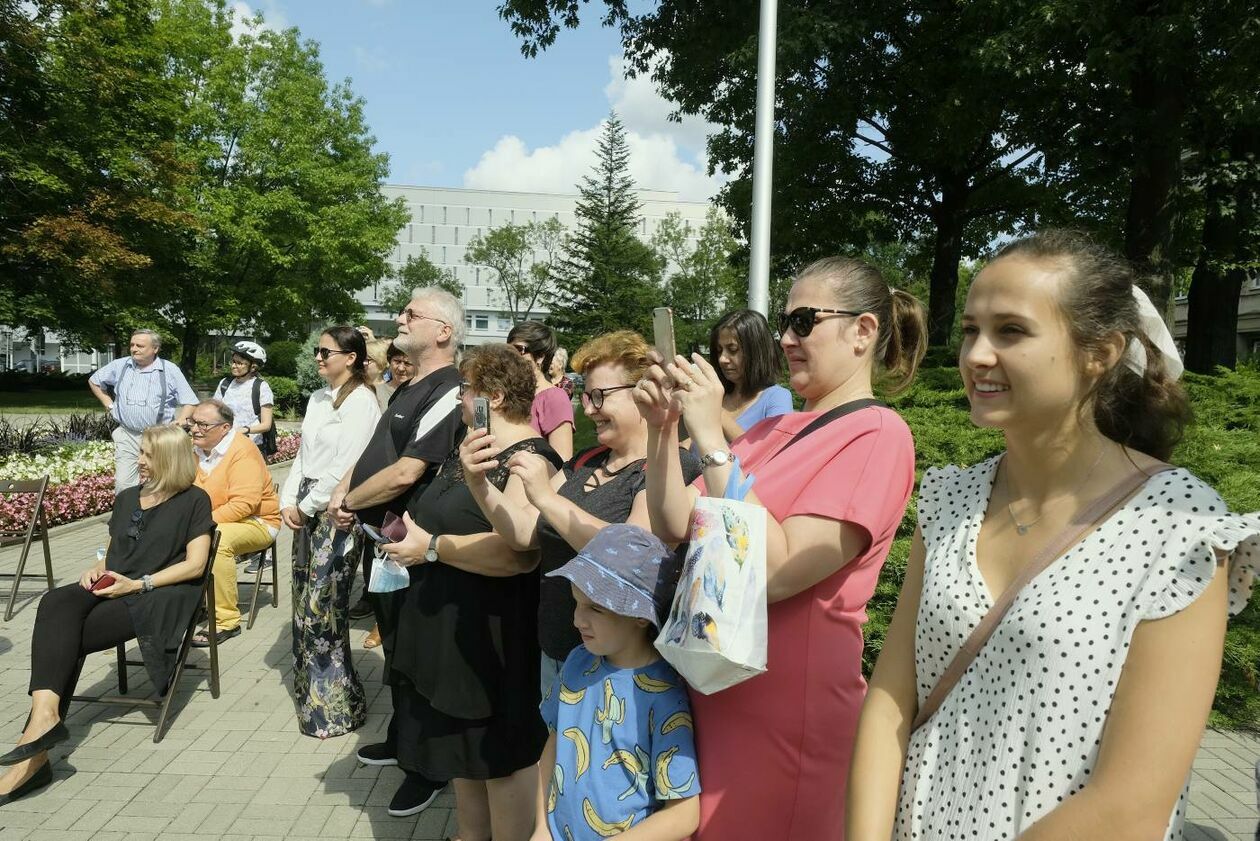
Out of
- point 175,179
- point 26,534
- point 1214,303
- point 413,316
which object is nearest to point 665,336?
point 413,316

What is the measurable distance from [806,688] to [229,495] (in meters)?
5.23

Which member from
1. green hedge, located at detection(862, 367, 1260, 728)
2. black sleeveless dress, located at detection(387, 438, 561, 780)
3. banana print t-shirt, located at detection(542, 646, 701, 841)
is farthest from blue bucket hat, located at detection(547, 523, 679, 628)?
Result: green hedge, located at detection(862, 367, 1260, 728)

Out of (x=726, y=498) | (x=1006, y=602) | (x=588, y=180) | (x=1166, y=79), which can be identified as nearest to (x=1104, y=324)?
(x=1006, y=602)

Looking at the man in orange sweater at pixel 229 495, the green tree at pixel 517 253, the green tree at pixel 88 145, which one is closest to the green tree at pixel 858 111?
the man in orange sweater at pixel 229 495

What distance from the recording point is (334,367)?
516 centimetres

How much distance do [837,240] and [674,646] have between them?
54.2ft

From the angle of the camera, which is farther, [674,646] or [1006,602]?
[674,646]

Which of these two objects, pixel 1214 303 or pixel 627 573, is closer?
pixel 627 573

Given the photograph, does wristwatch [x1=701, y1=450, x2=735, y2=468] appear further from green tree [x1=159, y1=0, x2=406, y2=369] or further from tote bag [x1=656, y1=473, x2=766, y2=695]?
green tree [x1=159, y1=0, x2=406, y2=369]

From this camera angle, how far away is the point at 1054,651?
1340mm

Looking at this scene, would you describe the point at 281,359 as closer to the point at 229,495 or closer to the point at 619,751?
the point at 229,495

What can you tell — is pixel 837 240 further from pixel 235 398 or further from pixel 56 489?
pixel 56 489

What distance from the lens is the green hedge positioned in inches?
187

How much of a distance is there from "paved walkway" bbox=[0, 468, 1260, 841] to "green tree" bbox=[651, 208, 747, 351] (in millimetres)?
37595
